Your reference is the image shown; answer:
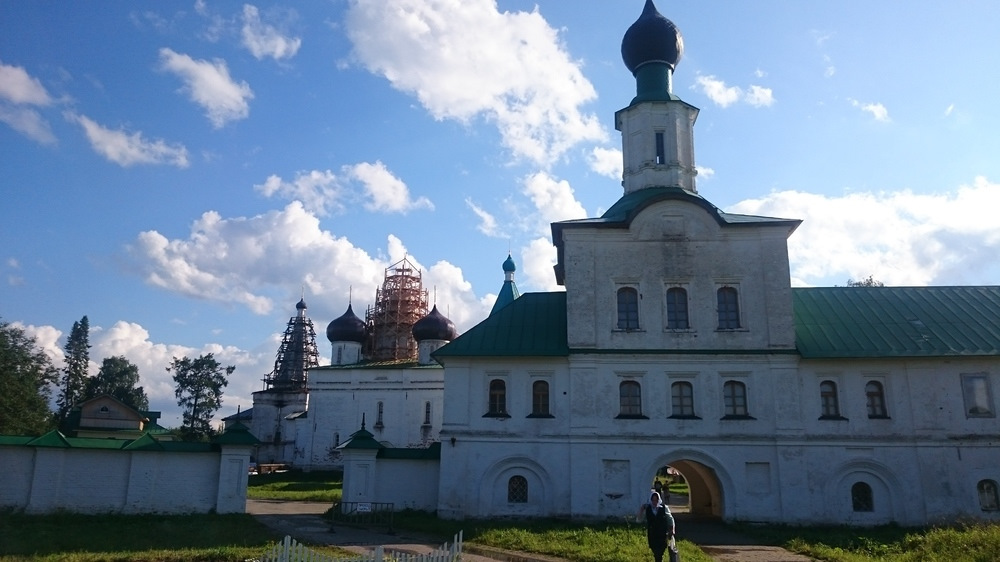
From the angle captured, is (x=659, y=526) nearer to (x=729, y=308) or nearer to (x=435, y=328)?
(x=729, y=308)

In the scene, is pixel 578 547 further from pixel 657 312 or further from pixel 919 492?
pixel 919 492

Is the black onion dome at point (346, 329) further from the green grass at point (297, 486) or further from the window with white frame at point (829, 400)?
the window with white frame at point (829, 400)

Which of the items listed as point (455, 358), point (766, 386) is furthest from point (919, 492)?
point (455, 358)

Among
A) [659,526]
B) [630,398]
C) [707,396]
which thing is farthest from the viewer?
[630,398]

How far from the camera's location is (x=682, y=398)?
68.1ft

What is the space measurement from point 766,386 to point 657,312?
3.69 metres

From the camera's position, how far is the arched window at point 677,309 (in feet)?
69.5

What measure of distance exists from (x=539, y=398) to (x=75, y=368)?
2537 inches

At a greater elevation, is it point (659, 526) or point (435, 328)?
point (435, 328)

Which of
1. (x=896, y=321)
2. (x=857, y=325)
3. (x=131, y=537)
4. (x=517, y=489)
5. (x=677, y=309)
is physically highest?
(x=677, y=309)

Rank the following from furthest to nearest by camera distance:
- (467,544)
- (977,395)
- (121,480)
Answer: (977,395)
(121,480)
(467,544)

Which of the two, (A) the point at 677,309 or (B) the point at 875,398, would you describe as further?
(A) the point at 677,309

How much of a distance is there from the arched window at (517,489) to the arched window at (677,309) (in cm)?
623

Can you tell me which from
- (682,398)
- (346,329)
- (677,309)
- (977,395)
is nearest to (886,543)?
(682,398)
